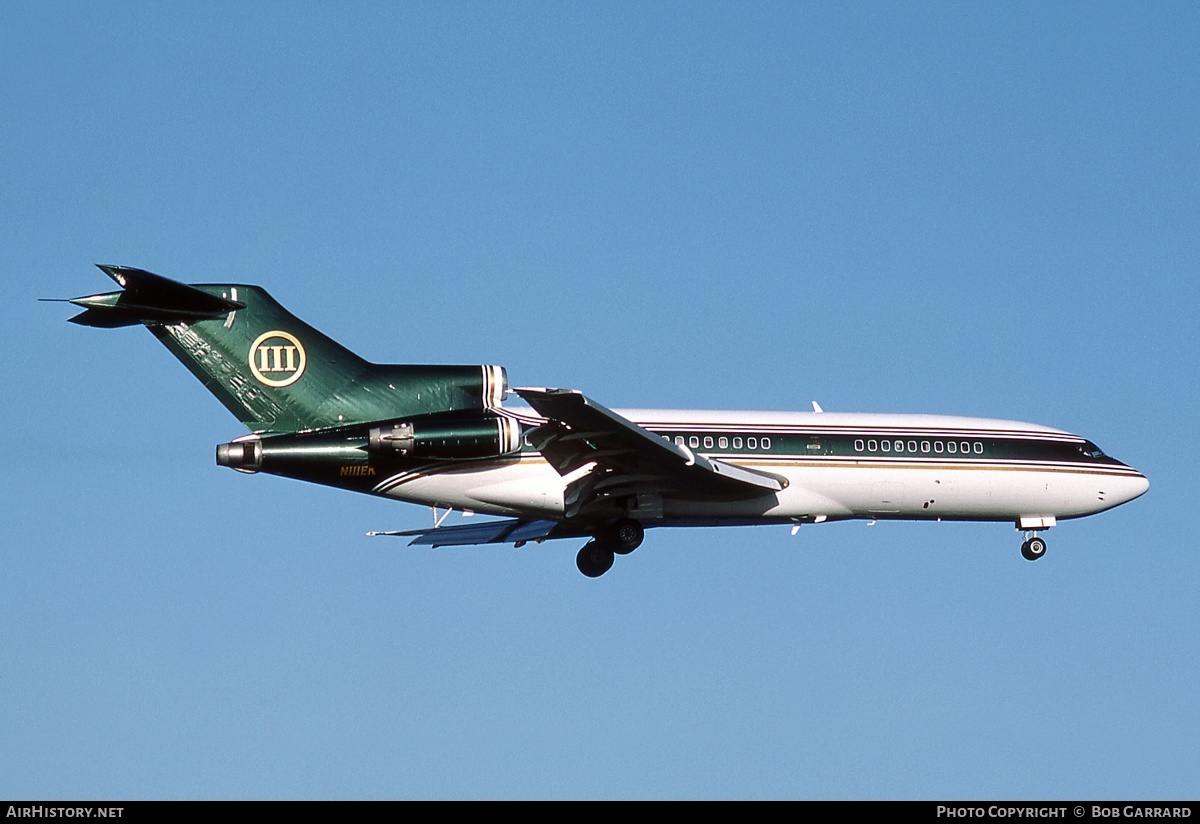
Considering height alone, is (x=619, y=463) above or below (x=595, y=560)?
above

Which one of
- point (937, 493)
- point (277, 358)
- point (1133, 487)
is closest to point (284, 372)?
point (277, 358)

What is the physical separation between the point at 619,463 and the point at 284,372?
22.4 ft

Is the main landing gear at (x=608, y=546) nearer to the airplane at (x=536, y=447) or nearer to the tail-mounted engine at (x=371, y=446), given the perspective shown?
the airplane at (x=536, y=447)

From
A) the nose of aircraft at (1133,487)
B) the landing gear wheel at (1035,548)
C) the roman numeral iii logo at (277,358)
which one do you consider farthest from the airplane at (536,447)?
the nose of aircraft at (1133,487)

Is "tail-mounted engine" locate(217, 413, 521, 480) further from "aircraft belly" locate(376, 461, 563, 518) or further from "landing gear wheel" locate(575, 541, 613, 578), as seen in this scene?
"landing gear wheel" locate(575, 541, 613, 578)

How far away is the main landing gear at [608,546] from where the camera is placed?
31469mm

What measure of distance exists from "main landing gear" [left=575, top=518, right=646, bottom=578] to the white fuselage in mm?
807

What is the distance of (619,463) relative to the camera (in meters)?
30.2

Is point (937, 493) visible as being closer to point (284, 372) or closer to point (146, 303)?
point (284, 372)

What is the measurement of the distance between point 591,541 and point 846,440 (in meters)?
5.86

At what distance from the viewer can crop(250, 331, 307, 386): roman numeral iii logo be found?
2989 cm
